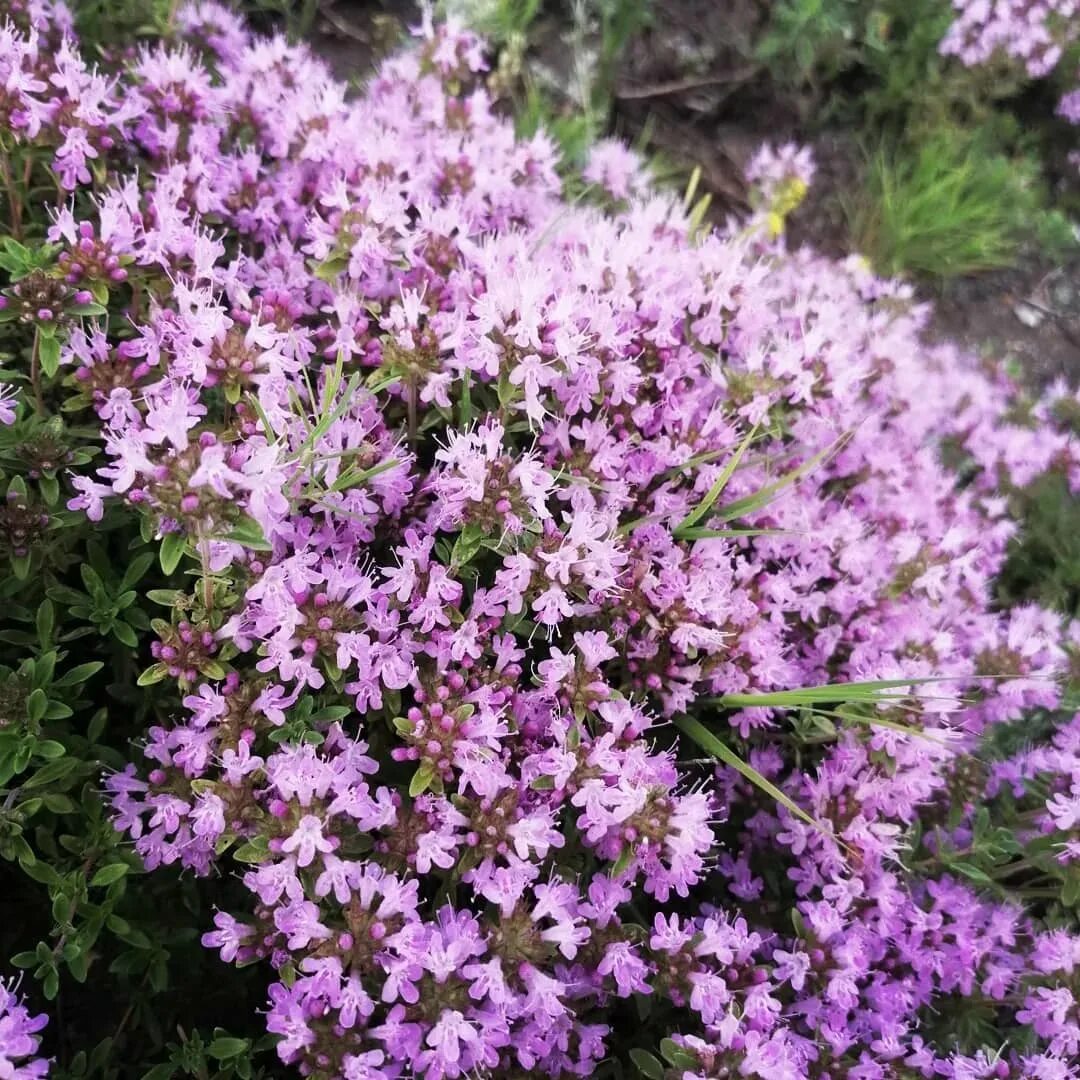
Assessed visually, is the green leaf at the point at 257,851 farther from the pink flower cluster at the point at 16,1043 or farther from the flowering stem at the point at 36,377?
the flowering stem at the point at 36,377

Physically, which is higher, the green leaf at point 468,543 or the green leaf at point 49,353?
the green leaf at point 468,543

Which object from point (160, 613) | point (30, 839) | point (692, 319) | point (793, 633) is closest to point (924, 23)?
point (692, 319)

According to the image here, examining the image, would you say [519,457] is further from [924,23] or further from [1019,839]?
[924,23]

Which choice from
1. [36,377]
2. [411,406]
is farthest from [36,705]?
[411,406]

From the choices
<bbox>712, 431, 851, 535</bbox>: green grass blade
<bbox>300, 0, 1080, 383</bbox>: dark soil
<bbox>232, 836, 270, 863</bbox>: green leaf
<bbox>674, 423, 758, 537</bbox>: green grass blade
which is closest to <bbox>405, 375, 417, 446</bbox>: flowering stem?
<bbox>674, 423, 758, 537</bbox>: green grass blade

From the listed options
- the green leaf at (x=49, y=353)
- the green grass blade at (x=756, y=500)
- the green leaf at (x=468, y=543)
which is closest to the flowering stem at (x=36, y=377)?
the green leaf at (x=49, y=353)
